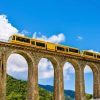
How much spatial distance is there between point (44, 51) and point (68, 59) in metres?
7.56

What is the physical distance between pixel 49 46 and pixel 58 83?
26.2 ft

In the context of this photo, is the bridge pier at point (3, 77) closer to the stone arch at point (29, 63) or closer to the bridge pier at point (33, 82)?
the stone arch at point (29, 63)

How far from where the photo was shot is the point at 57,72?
2559 inches

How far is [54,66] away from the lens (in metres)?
65.4

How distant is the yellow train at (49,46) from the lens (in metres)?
56.9

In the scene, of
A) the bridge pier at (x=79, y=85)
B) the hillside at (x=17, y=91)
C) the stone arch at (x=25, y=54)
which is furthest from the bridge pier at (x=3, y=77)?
the hillside at (x=17, y=91)

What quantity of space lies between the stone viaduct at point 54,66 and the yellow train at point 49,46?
76 centimetres

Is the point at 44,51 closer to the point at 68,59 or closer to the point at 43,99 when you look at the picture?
the point at 68,59

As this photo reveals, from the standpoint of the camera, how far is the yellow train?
56856 millimetres

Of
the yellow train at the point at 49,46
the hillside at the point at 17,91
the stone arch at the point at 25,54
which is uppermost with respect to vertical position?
the yellow train at the point at 49,46

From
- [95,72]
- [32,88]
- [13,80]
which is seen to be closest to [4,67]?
[32,88]

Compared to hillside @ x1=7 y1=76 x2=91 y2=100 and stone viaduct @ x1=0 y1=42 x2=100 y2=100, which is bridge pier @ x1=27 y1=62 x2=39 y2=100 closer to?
stone viaduct @ x1=0 y1=42 x2=100 y2=100

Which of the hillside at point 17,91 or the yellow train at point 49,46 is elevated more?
the yellow train at point 49,46

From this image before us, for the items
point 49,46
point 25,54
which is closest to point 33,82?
point 25,54
